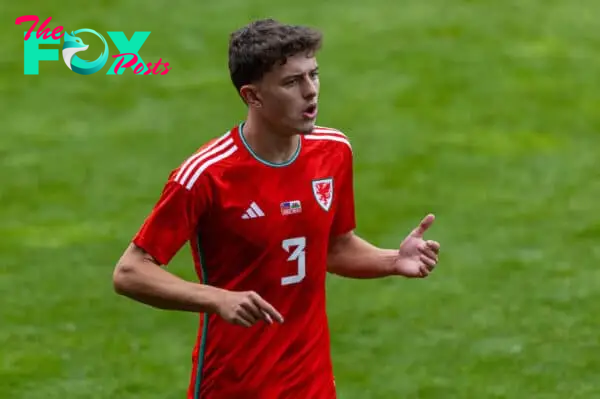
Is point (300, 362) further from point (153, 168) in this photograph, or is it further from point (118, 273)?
point (153, 168)

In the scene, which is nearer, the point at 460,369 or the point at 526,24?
the point at 460,369

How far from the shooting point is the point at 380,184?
12.5 metres

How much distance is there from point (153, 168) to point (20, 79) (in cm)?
292

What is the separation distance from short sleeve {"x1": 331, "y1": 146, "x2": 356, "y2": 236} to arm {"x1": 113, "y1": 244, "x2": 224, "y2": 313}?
84 centimetres

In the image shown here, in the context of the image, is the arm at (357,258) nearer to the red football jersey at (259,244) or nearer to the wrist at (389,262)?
the wrist at (389,262)

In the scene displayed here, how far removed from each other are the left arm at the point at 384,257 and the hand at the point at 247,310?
907mm

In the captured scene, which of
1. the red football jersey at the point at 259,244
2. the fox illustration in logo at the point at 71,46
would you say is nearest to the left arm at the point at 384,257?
the red football jersey at the point at 259,244

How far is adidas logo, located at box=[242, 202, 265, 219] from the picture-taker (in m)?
5.81

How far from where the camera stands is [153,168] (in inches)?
512

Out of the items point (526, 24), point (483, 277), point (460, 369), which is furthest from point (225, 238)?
point (526, 24)

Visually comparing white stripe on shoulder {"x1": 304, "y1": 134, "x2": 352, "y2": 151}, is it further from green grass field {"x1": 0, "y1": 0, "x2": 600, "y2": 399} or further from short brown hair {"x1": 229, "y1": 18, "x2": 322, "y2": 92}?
green grass field {"x1": 0, "y1": 0, "x2": 600, "y2": 399}

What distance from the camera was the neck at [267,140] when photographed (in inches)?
231

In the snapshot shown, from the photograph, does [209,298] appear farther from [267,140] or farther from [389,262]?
[389,262]

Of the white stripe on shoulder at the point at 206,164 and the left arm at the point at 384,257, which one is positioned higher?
the white stripe on shoulder at the point at 206,164
